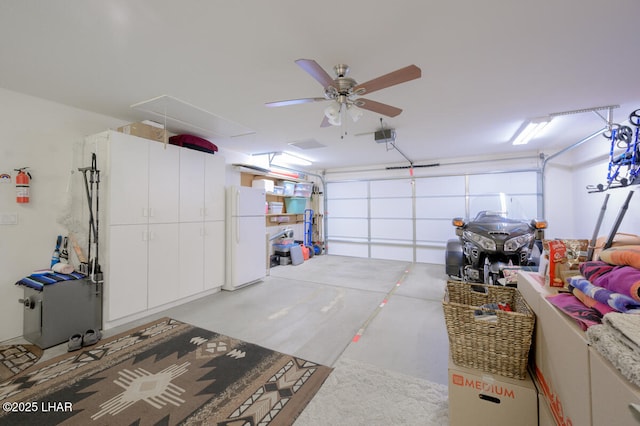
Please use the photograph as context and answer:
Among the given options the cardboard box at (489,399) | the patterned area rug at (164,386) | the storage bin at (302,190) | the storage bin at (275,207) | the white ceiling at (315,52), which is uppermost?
the white ceiling at (315,52)

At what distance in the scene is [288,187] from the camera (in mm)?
6453

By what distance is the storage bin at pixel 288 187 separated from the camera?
6.40 metres

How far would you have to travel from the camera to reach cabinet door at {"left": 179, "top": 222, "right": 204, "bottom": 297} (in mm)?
3604

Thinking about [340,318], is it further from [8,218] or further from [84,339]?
[8,218]

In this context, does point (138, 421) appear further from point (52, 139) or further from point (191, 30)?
point (52, 139)

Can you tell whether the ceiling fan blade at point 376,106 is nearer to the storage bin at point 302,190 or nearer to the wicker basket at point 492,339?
the wicker basket at point 492,339

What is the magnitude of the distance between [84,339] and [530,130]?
6.48m

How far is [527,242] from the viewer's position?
2.88 meters

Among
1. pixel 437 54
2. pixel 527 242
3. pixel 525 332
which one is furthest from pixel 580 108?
pixel 525 332

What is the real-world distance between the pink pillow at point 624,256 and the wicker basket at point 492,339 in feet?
1.37

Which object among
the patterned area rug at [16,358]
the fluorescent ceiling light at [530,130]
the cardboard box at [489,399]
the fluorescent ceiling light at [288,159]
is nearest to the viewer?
the cardboard box at [489,399]

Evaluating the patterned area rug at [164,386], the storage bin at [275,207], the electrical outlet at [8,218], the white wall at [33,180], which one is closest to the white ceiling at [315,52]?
→ the white wall at [33,180]

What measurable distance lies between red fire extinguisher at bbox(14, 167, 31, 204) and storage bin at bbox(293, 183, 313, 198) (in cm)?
476

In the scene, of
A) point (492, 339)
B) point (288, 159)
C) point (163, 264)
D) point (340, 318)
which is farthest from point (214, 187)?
point (492, 339)
